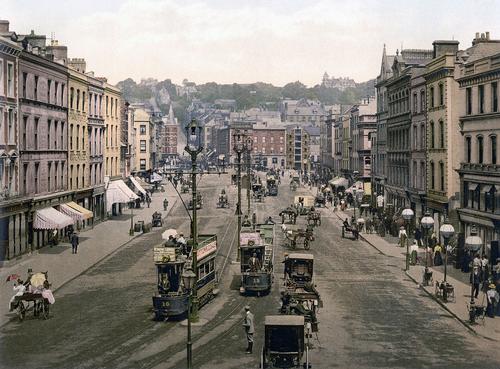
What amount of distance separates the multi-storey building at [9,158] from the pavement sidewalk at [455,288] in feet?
79.7

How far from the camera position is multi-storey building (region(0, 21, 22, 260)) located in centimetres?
4222

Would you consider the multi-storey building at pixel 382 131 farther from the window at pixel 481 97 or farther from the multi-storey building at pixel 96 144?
the window at pixel 481 97

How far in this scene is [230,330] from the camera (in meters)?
26.3

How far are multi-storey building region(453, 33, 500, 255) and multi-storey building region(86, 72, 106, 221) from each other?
34424 millimetres

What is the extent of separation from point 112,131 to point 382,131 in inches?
1210

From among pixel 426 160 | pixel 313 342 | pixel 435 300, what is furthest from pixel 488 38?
pixel 313 342

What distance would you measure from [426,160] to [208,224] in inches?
871

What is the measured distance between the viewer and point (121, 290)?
114ft

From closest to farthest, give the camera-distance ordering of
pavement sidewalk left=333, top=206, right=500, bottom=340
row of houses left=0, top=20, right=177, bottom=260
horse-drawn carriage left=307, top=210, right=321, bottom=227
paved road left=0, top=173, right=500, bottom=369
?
paved road left=0, top=173, right=500, bottom=369 → pavement sidewalk left=333, top=206, right=500, bottom=340 → row of houses left=0, top=20, right=177, bottom=260 → horse-drawn carriage left=307, top=210, right=321, bottom=227

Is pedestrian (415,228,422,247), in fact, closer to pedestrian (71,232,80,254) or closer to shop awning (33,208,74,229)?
pedestrian (71,232,80,254)

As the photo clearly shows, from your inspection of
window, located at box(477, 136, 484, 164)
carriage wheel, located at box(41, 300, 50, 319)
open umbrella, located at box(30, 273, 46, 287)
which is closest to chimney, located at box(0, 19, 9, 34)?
open umbrella, located at box(30, 273, 46, 287)

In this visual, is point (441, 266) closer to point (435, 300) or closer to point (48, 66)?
point (435, 300)

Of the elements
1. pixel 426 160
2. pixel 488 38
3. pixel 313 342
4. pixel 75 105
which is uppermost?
pixel 488 38

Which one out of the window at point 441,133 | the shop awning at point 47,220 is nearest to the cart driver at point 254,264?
the shop awning at point 47,220
